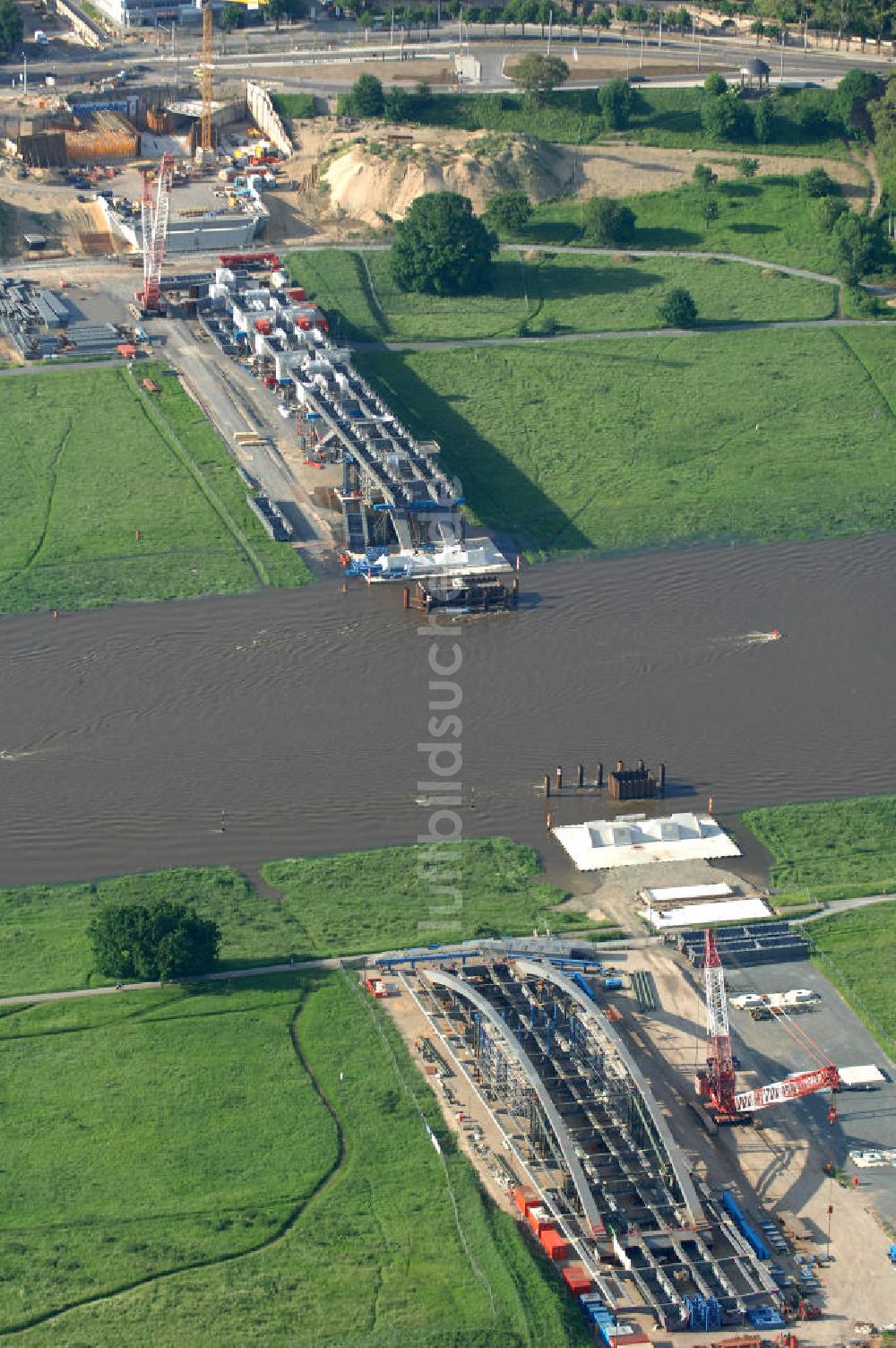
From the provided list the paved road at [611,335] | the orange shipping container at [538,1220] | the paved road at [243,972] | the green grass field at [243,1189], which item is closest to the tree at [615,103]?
the paved road at [611,335]

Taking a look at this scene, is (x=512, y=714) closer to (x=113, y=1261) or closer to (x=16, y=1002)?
(x=16, y=1002)

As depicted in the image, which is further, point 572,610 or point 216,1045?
point 572,610

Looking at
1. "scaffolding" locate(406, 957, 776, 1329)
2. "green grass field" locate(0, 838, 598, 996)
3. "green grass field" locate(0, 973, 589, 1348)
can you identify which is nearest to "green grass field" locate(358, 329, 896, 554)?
"green grass field" locate(0, 838, 598, 996)

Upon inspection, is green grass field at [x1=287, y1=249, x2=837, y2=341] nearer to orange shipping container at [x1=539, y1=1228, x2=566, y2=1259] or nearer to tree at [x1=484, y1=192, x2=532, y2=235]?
tree at [x1=484, y1=192, x2=532, y2=235]

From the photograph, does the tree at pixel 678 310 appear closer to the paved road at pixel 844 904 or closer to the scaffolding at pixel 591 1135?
the paved road at pixel 844 904

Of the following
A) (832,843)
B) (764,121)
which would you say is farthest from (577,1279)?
(764,121)

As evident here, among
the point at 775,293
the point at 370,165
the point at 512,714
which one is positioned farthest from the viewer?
the point at 370,165

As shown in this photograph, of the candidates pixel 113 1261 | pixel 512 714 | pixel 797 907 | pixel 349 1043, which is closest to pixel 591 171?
pixel 512 714
